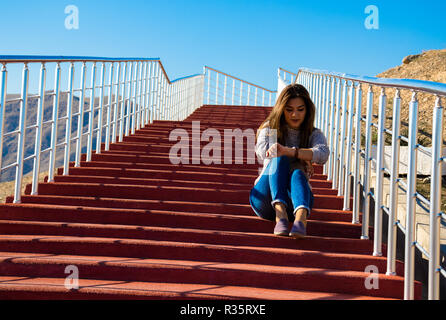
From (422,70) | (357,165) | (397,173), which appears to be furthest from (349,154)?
(422,70)

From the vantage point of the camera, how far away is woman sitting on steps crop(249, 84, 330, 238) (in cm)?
293

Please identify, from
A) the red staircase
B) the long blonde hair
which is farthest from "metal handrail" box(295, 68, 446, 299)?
the long blonde hair

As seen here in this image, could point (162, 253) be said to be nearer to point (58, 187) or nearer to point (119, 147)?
point (58, 187)

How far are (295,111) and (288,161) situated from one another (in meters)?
0.36

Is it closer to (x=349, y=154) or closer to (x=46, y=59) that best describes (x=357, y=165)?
(x=349, y=154)

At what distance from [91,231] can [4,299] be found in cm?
76

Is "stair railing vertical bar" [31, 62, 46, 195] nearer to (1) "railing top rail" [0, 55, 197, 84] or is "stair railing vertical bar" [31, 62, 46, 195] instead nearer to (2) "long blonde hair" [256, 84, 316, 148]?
(1) "railing top rail" [0, 55, 197, 84]

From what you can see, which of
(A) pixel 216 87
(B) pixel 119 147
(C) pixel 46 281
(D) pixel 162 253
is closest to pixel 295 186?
(D) pixel 162 253

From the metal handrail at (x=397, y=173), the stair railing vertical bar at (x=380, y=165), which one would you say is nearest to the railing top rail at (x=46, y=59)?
the metal handrail at (x=397, y=173)

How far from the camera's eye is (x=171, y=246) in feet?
9.47

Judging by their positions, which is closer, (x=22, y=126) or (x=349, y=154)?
(x=349, y=154)

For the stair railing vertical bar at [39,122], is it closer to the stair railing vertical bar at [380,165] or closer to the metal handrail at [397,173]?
the metal handrail at [397,173]

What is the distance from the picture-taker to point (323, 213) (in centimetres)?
348

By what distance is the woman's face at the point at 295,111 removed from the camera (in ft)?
10.6
